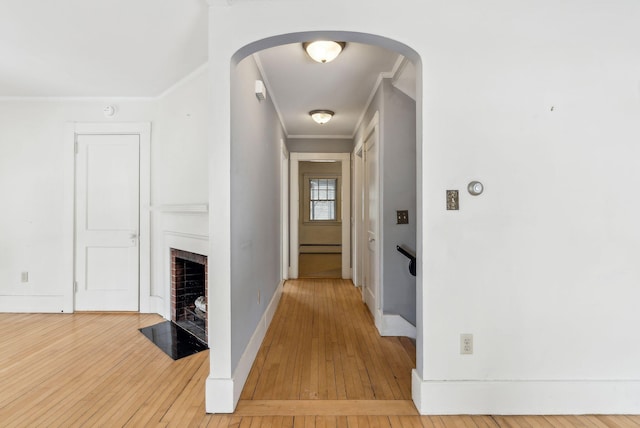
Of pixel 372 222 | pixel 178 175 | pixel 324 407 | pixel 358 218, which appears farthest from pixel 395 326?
pixel 178 175

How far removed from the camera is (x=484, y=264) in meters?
1.75

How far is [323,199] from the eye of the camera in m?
8.61

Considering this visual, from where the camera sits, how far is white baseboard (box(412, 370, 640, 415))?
5.63 ft

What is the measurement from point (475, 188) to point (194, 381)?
214cm

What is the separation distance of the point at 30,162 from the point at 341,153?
3981mm

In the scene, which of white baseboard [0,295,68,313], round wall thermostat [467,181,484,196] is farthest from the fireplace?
round wall thermostat [467,181,484,196]

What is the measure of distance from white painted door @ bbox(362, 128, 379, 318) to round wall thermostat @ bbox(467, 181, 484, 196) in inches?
53.6

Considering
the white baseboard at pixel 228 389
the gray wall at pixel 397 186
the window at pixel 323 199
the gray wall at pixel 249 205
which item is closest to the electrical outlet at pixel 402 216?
the gray wall at pixel 397 186

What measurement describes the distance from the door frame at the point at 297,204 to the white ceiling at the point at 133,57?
1.44 metres

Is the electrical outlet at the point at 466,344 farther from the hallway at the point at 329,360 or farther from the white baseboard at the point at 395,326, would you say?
the white baseboard at the point at 395,326

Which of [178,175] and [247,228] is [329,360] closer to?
[247,228]

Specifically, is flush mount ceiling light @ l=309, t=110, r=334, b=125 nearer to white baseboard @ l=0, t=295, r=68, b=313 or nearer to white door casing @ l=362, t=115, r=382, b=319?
white door casing @ l=362, t=115, r=382, b=319

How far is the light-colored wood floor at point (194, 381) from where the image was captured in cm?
169

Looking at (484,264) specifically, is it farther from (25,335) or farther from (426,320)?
(25,335)
